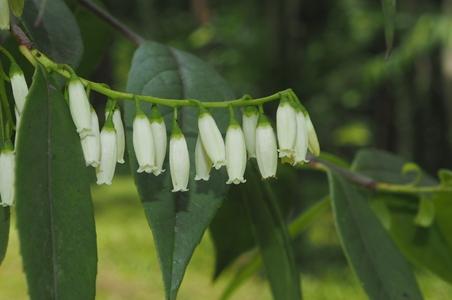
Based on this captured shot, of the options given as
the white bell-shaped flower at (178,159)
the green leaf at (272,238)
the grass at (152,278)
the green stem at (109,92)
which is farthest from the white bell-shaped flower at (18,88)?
the grass at (152,278)

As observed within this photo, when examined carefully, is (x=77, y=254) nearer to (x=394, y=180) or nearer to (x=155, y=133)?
(x=155, y=133)

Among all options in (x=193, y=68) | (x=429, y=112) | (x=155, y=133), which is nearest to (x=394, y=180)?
(x=193, y=68)

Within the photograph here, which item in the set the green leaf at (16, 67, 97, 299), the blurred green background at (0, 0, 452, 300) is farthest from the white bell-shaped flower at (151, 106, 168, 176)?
the blurred green background at (0, 0, 452, 300)

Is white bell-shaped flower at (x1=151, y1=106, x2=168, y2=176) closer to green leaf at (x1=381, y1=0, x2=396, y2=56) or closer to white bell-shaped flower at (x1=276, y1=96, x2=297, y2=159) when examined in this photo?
white bell-shaped flower at (x1=276, y1=96, x2=297, y2=159)

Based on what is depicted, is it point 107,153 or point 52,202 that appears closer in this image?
point 52,202

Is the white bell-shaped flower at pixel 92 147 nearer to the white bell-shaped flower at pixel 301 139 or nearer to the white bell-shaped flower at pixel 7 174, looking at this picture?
the white bell-shaped flower at pixel 7 174

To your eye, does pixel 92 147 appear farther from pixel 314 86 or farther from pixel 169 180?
pixel 314 86

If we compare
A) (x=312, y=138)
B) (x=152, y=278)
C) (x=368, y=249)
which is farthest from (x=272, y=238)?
(x=152, y=278)
